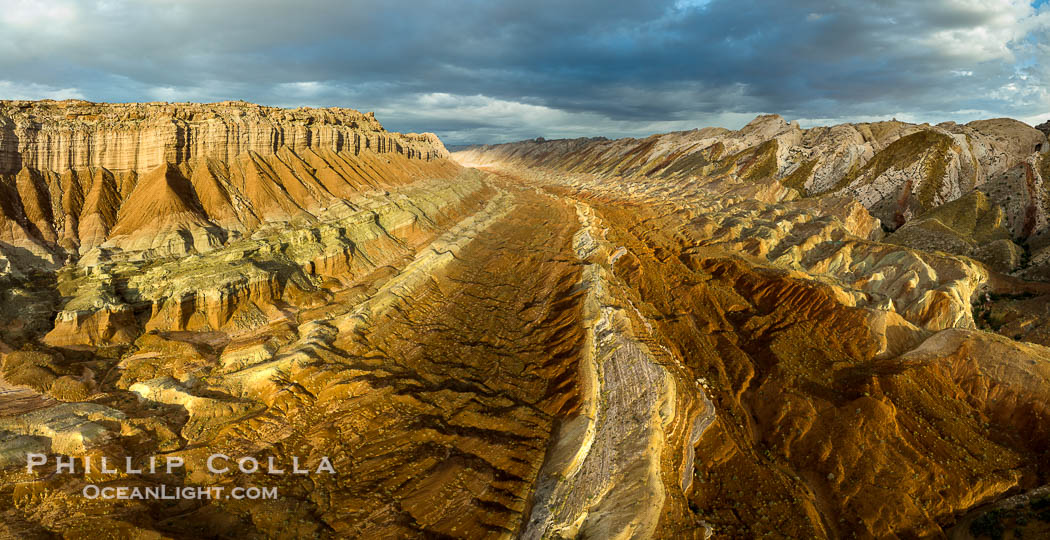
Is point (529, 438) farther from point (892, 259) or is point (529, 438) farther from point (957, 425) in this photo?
point (892, 259)

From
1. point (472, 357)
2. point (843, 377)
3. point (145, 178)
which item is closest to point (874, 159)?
point (843, 377)

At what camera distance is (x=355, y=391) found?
1873 centimetres

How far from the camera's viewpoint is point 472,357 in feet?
74.7

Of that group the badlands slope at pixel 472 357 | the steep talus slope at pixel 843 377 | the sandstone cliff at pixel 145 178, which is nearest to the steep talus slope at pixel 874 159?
the badlands slope at pixel 472 357

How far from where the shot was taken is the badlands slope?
1377 centimetres

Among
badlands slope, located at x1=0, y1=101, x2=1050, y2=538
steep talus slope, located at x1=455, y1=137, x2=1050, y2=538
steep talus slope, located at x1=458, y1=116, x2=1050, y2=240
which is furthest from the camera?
steep talus slope, located at x1=458, y1=116, x2=1050, y2=240

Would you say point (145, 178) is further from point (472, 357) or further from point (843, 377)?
point (843, 377)

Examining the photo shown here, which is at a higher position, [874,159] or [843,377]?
[874,159]

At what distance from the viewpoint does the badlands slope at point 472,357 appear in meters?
13.8

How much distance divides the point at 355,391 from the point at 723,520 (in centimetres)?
1589

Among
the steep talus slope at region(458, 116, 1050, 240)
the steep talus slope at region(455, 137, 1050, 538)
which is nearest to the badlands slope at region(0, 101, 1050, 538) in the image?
the steep talus slope at region(455, 137, 1050, 538)

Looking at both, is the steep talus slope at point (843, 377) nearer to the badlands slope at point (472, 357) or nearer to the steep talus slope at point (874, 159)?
the badlands slope at point (472, 357)

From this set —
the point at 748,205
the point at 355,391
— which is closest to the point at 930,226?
the point at 748,205

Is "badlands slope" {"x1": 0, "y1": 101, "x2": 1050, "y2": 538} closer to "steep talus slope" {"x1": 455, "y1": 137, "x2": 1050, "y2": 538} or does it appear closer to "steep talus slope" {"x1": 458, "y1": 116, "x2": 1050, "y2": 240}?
"steep talus slope" {"x1": 455, "y1": 137, "x2": 1050, "y2": 538}
